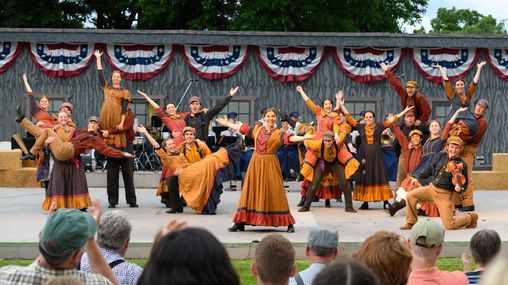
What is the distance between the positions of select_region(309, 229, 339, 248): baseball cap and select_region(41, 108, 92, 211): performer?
853 cm

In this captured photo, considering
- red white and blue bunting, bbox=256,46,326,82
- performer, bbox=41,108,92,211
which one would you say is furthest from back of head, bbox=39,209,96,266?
red white and blue bunting, bbox=256,46,326,82

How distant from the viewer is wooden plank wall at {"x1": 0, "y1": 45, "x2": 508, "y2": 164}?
25078 millimetres

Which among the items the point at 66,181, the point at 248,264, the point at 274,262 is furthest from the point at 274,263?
the point at 66,181

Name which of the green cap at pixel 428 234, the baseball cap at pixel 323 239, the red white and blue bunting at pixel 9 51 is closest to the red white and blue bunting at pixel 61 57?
the red white and blue bunting at pixel 9 51

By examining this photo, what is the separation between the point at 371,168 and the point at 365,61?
9.21 meters

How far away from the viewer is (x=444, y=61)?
2508 cm

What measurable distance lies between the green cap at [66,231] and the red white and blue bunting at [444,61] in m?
21.0

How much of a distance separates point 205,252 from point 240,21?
31.0m

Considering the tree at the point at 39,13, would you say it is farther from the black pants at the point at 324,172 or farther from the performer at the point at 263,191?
the performer at the point at 263,191

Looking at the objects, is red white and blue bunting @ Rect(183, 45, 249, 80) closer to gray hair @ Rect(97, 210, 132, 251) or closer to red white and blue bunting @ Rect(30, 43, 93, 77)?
red white and blue bunting @ Rect(30, 43, 93, 77)

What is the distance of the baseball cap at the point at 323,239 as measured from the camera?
591cm

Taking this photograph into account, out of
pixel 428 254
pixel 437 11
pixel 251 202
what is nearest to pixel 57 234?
pixel 428 254

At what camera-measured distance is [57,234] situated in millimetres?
4586

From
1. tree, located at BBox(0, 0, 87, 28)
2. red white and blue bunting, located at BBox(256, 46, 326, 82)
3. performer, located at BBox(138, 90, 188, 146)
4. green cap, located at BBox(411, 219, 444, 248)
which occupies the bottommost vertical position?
green cap, located at BBox(411, 219, 444, 248)
